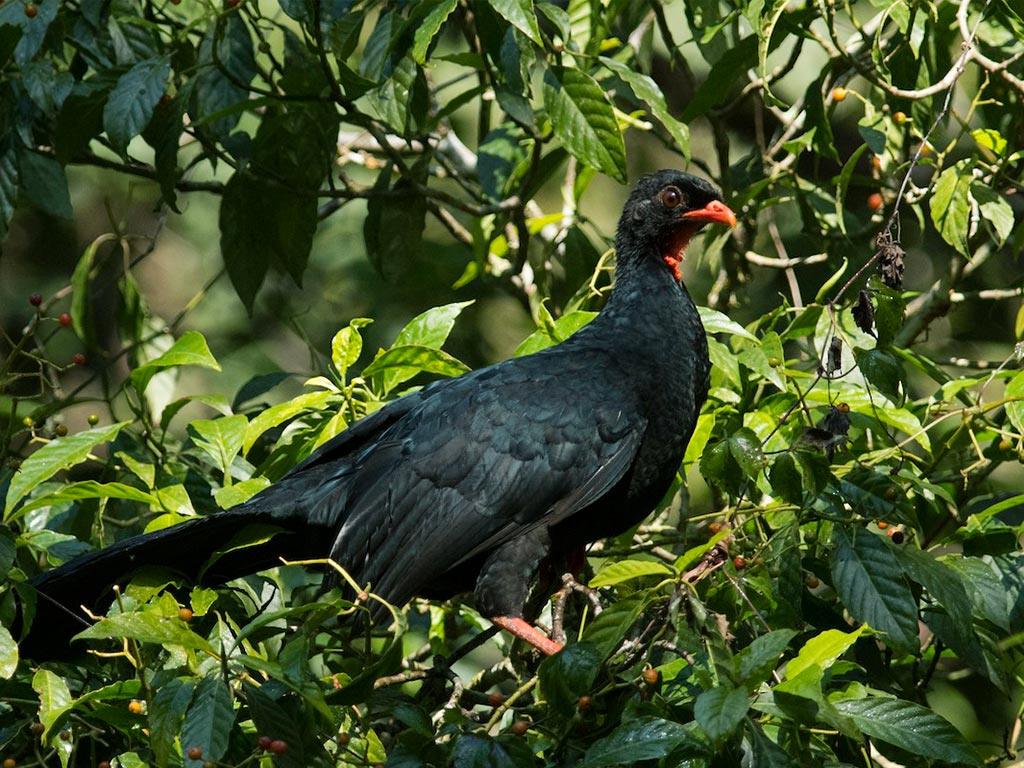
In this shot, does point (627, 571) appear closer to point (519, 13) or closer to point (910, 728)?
point (910, 728)

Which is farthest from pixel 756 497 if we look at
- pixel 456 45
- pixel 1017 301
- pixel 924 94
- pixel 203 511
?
pixel 456 45

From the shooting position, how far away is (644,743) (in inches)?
94.0

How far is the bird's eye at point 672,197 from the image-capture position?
455 cm

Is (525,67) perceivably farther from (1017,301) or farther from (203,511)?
(1017,301)

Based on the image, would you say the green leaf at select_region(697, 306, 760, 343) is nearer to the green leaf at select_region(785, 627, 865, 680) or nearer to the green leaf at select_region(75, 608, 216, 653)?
the green leaf at select_region(785, 627, 865, 680)

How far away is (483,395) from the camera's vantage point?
407 centimetres

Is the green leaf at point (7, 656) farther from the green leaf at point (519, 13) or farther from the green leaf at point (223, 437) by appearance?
the green leaf at point (519, 13)

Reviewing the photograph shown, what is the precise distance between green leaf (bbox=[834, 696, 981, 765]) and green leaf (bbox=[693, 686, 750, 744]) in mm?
392

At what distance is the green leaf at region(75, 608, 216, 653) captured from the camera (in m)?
2.58

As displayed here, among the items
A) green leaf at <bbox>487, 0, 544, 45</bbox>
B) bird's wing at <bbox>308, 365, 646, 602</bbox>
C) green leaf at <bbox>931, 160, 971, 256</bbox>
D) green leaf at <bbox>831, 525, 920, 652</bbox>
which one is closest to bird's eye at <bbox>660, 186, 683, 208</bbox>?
bird's wing at <bbox>308, 365, 646, 602</bbox>

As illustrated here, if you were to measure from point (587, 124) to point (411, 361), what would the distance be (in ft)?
2.93

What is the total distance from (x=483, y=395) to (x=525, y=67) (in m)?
1.02

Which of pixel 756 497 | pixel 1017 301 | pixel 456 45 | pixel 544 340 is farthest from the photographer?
pixel 456 45

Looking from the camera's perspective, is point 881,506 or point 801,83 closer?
point 881,506
